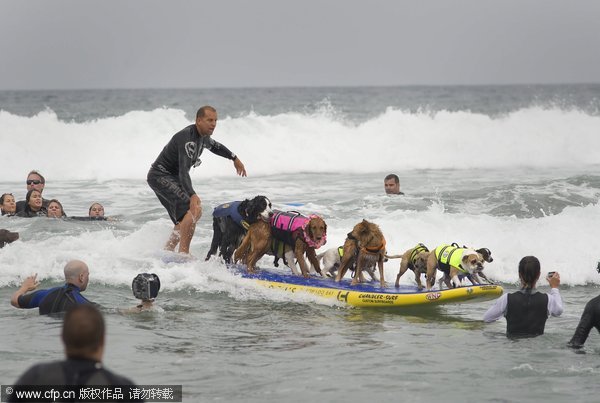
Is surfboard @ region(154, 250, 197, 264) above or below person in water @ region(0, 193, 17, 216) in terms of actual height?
below

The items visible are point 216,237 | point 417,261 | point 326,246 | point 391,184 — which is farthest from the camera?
point 391,184

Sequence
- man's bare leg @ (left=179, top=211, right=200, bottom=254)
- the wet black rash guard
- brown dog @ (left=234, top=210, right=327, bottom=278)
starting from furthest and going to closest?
man's bare leg @ (left=179, top=211, right=200, bottom=254) → the wet black rash guard → brown dog @ (left=234, top=210, right=327, bottom=278)

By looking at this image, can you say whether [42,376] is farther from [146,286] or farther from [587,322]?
[587,322]

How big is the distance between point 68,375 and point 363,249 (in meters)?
6.35

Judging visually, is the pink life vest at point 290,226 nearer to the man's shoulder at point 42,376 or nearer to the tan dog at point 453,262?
the tan dog at point 453,262

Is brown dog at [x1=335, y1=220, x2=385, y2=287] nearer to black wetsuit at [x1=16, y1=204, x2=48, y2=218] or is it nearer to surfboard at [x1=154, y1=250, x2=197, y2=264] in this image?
surfboard at [x1=154, y1=250, x2=197, y2=264]

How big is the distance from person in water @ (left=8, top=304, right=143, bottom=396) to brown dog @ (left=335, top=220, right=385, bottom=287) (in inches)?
243

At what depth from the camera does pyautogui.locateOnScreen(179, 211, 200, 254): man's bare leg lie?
10875 millimetres

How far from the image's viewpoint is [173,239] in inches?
452

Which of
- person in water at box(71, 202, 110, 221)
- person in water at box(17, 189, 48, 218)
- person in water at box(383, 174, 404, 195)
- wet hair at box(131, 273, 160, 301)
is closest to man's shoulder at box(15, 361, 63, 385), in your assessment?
wet hair at box(131, 273, 160, 301)

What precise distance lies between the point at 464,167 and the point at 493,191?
963 cm

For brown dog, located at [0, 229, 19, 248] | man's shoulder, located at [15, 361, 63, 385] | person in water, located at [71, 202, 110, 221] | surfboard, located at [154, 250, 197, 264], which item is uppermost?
person in water, located at [71, 202, 110, 221]

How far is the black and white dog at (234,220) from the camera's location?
10.4 metres

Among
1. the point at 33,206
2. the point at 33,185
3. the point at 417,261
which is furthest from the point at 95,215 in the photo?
the point at 417,261
